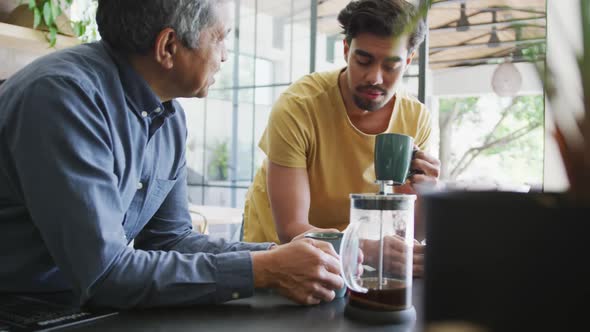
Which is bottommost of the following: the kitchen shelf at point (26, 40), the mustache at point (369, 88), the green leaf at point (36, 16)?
the mustache at point (369, 88)

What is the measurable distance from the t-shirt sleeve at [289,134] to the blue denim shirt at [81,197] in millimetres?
541

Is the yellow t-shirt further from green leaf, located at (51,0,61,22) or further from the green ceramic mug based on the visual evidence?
green leaf, located at (51,0,61,22)

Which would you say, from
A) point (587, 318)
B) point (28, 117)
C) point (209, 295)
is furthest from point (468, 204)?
point (28, 117)

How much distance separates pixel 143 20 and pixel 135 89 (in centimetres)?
16

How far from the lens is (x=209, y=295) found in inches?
36.6

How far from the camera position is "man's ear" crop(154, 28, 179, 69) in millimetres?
1201

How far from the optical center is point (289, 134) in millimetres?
1631

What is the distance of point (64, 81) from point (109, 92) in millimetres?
128

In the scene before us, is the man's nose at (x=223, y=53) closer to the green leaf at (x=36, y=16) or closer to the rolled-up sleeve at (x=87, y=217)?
the rolled-up sleeve at (x=87, y=217)

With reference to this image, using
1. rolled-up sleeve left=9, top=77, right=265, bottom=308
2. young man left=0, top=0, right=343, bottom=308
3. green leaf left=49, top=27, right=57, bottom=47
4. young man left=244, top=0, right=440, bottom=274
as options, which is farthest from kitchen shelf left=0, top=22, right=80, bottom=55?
rolled-up sleeve left=9, top=77, right=265, bottom=308

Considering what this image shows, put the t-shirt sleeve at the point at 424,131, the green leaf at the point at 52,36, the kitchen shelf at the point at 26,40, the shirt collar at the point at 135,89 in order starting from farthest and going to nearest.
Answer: the green leaf at the point at 52,36
the kitchen shelf at the point at 26,40
the t-shirt sleeve at the point at 424,131
the shirt collar at the point at 135,89

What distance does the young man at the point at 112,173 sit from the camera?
2.92 ft

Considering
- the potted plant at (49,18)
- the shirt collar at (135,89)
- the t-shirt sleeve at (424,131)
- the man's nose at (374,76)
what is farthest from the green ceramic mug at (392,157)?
the potted plant at (49,18)

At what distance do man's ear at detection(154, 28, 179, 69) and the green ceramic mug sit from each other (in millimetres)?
535
